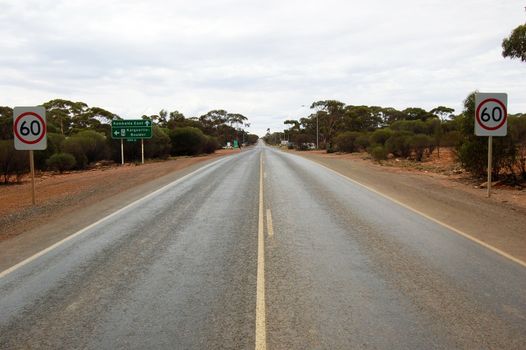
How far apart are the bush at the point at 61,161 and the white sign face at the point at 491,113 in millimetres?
28804

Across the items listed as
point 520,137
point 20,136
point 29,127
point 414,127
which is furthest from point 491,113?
point 414,127

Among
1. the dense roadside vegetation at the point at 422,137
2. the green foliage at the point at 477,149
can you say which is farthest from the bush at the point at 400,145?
the green foliage at the point at 477,149

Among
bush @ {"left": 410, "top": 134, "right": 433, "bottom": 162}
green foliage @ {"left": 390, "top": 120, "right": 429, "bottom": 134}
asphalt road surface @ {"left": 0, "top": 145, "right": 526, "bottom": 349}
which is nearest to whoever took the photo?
asphalt road surface @ {"left": 0, "top": 145, "right": 526, "bottom": 349}

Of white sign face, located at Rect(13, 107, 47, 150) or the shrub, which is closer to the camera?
white sign face, located at Rect(13, 107, 47, 150)

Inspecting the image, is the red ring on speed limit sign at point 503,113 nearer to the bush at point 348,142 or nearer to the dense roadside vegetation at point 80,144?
the dense roadside vegetation at point 80,144

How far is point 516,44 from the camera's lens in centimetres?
1944

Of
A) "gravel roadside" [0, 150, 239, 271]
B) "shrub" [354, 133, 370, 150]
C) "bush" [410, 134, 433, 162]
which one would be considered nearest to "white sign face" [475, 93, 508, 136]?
"gravel roadside" [0, 150, 239, 271]

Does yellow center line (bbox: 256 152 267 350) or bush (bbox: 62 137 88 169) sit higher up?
bush (bbox: 62 137 88 169)

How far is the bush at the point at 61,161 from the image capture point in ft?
110

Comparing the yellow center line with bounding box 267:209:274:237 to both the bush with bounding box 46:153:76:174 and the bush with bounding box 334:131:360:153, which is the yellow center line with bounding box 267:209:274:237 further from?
the bush with bounding box 334:131:360:153

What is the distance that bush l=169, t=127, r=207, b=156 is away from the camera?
62.3 metres

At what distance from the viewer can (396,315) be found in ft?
16.4

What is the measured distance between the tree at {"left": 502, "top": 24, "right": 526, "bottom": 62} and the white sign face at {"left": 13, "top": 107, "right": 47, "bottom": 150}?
1829 centimetres

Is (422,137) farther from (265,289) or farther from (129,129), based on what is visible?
(265,289)
